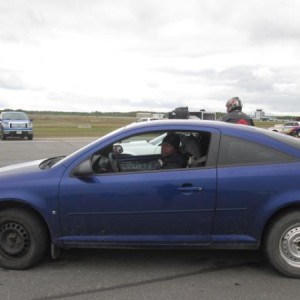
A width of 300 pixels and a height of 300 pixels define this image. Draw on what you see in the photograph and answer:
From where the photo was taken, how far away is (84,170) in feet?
14.2

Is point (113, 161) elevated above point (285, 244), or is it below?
above

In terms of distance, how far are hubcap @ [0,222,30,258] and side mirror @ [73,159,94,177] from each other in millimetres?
775

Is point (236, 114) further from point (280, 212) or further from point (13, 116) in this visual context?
point (13, 116)

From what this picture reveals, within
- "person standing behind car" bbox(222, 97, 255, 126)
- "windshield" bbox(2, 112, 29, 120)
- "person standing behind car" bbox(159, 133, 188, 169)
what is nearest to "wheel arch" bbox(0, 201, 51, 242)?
"person standing behind car" bbox(159, 133, 188, 169)

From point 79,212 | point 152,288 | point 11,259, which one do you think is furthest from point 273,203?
point 11,259

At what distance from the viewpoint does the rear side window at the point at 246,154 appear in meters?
4.37

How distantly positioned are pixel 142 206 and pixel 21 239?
4.07ft

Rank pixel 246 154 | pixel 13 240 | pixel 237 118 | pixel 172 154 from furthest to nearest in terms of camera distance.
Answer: pixel 237 118
pixel 172 154
pixel 13 240
pixel 246 154

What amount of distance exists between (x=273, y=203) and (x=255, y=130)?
2.71 feet

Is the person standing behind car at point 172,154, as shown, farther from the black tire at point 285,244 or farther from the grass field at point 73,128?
the grass field at point 73,128

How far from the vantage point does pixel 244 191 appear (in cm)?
426

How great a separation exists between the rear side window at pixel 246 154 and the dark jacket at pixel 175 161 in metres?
0.42

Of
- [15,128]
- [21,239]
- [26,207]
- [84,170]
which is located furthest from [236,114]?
[15,128]

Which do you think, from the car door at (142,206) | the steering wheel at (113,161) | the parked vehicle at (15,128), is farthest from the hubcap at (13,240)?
the parked vehicle at (15,128)
